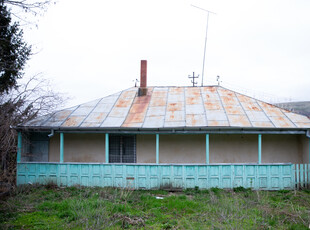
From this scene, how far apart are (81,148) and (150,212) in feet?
20.2

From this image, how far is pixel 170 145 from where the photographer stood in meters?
13.1

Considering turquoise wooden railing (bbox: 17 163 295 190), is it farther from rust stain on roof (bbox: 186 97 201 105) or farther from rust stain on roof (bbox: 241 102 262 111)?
rust stain on roof (bbox: 186 97 201 105)

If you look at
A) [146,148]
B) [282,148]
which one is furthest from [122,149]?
[282,148]

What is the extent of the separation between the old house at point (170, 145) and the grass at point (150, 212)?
Result: 130 cm

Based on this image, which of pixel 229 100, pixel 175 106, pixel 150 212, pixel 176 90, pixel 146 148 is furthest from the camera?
pixel 176 90

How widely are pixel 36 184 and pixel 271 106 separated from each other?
A: 10.9 meters

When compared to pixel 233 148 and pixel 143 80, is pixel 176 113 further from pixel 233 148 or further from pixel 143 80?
pixel 143 80

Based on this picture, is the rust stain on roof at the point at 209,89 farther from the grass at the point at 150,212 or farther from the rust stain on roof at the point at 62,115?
the rust stain on roof at the point at 62,115

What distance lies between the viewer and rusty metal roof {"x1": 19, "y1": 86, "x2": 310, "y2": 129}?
12203mm

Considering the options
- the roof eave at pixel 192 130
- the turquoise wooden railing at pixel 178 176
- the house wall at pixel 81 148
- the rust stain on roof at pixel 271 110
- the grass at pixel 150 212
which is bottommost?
the grass at pixel 150 212

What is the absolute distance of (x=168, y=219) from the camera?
25.6ft

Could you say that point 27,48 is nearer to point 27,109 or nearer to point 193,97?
point 27,109

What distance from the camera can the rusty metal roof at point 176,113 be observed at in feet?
40.0

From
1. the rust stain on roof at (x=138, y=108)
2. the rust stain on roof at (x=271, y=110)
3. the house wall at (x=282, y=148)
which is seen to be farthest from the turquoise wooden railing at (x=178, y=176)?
the rust stain on roof at (x=138, y=108)
